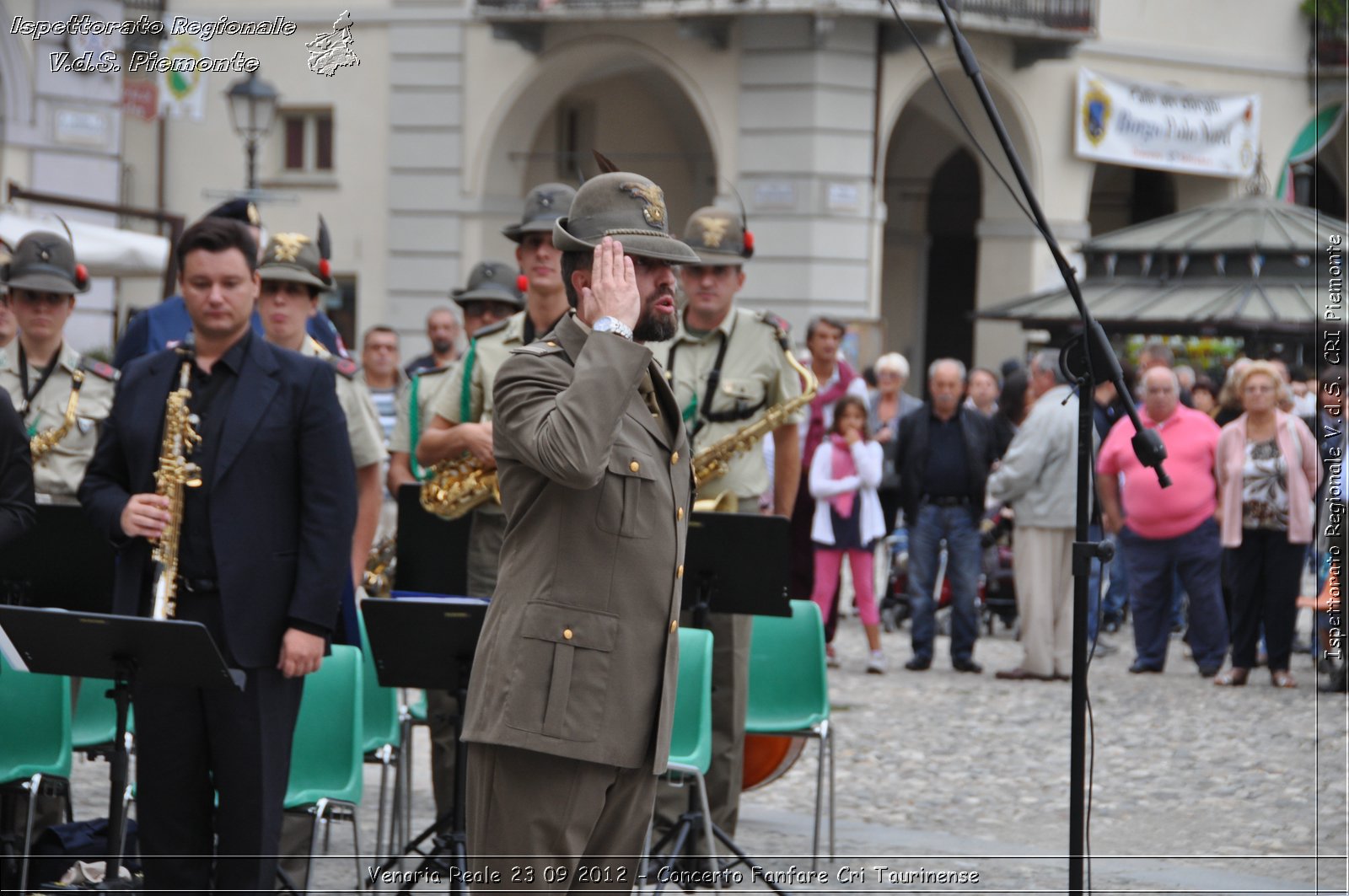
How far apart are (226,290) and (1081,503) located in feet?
8.14

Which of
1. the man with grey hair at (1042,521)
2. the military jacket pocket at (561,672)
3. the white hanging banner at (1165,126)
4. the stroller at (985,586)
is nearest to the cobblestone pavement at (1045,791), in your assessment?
the man with grey hair at (1042,521)

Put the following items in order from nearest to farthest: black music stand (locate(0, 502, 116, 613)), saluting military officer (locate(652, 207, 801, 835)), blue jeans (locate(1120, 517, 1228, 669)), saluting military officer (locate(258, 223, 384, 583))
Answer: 1. black music stand (locate(0, 502, 116, 613))
2. saluting military officer (locate(652, 207, 801, 835))
3. saluting military officer (locate(258, 223, 384, 583))
4. blue jeans (locate(1120, 517, 1228, 669))

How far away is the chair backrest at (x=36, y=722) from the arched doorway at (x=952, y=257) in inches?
1004

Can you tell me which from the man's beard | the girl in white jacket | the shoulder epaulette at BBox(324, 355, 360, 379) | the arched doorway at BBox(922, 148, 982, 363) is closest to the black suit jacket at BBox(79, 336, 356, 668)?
the man's beard

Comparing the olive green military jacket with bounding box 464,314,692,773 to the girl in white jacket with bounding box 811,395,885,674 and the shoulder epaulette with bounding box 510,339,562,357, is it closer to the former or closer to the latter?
the shoulder epaulette with bounding box 510,339,562,357

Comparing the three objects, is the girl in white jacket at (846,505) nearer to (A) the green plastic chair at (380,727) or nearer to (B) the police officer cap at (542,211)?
(B) the police officer cap at (542,211)

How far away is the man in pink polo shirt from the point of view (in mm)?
11906

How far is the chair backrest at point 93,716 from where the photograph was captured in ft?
20.3

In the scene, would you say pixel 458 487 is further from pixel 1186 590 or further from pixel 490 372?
pixel 1186 590

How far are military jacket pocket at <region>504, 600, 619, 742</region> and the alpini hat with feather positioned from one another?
3.42 meters

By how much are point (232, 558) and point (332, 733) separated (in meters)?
1.03

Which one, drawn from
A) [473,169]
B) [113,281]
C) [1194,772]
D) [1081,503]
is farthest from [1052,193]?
[1081,503]

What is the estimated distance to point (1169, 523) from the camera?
39.4ft

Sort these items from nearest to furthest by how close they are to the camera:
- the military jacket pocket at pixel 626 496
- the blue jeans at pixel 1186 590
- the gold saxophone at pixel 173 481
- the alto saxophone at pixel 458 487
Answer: the military jacket pocket at pixel 626 496 → the gold saxophone at pixel 173 481 → the alto saxophone at pixel 458 487 → the blue jeans at pixel 1186 590
